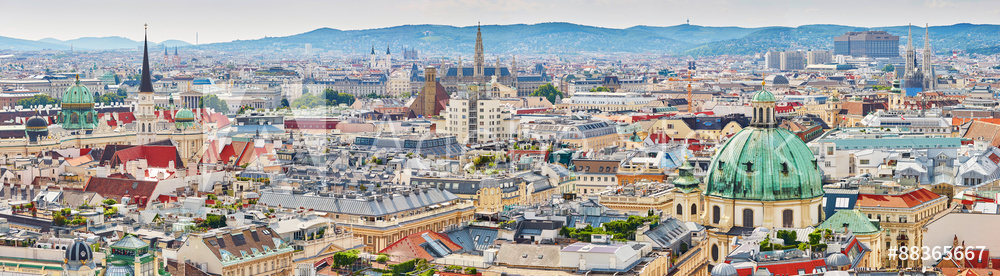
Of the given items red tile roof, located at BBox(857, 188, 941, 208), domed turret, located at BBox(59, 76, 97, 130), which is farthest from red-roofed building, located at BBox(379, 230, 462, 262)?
domed turret, located at BBox(59, 76, 97, 130)

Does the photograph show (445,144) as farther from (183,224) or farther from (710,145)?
(183,224)

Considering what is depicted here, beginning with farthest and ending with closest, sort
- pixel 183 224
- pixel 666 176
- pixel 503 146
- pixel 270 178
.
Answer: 1. pixel 503 146
2. pixel 666 176
3. pixel 270 178
4. pixel 183 224

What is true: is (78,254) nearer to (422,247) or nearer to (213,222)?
(213,222)

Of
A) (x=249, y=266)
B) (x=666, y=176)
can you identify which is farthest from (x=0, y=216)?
(x=666, y=176)

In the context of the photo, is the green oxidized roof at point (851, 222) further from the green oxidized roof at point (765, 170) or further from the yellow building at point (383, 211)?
the yellow building at point (383, 211)

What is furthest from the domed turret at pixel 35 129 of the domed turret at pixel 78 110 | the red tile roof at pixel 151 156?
the red tile roof at pixel 151 156

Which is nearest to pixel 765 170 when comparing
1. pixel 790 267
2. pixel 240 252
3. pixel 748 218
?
pixel 748 218

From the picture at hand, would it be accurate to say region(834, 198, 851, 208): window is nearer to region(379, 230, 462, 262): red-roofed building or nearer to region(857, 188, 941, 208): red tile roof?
region(857, 188, 941, 208): red tile roof
